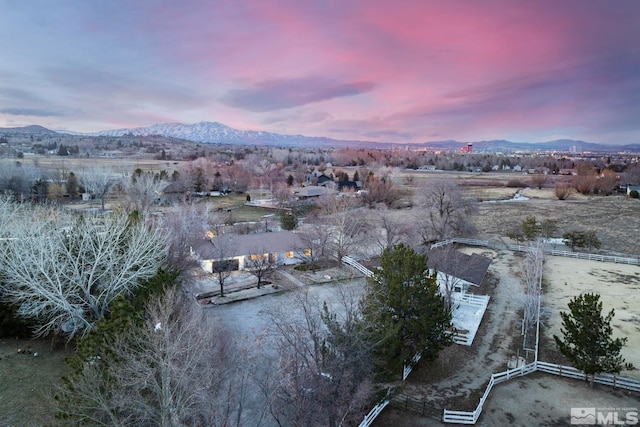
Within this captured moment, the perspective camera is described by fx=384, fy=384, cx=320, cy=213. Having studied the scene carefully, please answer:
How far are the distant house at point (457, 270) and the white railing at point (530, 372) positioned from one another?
804 cm

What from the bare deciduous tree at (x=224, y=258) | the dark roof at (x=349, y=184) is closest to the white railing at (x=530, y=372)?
the bare deciduous tree at (x=224, y=258)

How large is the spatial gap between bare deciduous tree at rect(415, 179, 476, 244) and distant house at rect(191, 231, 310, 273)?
15615 millimetres

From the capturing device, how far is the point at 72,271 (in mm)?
18891

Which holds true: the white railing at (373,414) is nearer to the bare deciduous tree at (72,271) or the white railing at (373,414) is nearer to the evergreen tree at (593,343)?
the evergreen tree at (593,343)

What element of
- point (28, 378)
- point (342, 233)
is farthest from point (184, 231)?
point (28, 378)

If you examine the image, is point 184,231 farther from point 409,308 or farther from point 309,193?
point 309,193

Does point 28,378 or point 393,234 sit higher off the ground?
point 393,234

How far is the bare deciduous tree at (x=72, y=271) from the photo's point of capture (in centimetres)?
1795

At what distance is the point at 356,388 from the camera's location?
1331 cm

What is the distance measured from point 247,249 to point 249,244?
984mm

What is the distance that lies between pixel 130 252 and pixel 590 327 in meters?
22.1

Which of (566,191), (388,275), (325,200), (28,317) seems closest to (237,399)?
(388,275)

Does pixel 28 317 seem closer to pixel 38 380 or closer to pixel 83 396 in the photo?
pixel 38 380

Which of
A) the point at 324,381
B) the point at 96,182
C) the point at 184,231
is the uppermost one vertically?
the point at 96,182
